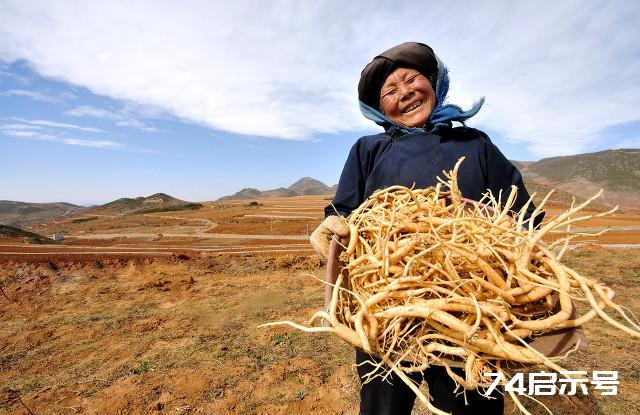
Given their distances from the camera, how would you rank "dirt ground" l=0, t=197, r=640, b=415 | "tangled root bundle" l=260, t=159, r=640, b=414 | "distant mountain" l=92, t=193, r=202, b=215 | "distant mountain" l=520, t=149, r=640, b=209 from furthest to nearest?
"distant mountain" l=520, t=149, r=640, b=209 → "distant mountain" l=92, t=193, r=202, b=215 → "dirt ground" l=0, t=197, r=640, b=415 → "tangled root bundle" l=260, t=159, r=640, b=414

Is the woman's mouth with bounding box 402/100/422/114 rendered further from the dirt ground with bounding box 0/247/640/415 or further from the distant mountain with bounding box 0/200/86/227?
the distant mountain with bounding box 0/200/86/227

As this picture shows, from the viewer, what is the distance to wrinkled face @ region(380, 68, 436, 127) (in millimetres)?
1836

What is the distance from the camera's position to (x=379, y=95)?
79.1 inches

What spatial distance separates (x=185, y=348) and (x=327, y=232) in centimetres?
359

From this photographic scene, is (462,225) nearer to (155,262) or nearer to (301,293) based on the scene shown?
(301,293)

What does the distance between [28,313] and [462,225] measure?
23.7ft

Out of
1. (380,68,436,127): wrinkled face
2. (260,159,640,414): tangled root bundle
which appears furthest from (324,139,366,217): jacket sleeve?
(260,159,640,414): tangled root bundle

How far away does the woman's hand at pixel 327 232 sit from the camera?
137 cm

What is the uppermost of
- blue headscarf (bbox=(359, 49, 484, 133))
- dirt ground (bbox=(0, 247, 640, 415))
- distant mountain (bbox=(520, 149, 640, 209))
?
distant mountain (bbox=(520, 149, 640, 209))

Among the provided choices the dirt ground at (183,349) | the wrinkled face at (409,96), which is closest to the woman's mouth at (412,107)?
the wrinkled face at (409,96)

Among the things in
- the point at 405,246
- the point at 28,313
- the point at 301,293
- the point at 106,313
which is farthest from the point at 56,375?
the point at 405,246

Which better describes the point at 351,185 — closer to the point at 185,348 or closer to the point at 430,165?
the point at 430,165

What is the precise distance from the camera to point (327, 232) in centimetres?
146

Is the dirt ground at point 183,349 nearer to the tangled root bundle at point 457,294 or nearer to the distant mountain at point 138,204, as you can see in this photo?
the tangled root bundle at point 457,294
